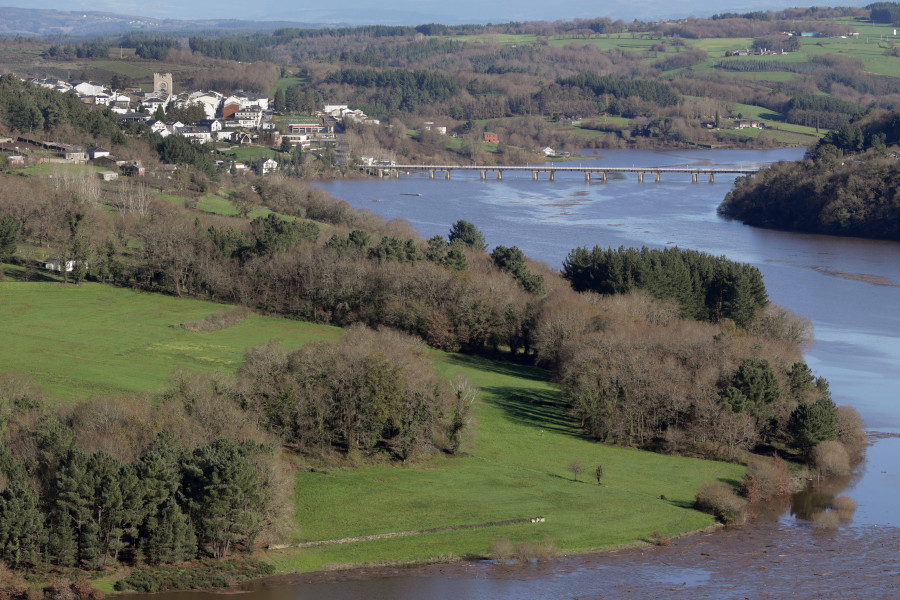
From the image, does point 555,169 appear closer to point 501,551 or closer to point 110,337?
point 110,337

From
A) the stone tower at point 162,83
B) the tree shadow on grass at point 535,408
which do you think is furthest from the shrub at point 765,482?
the stone tower at point 162,83

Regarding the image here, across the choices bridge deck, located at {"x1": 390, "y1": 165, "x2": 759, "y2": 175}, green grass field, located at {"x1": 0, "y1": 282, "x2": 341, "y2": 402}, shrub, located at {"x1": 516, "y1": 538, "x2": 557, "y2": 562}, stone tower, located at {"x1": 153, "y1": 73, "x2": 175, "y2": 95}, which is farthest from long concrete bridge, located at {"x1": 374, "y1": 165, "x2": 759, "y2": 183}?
shrub, located at {"x1": 516, "y1": 538, "x2": 557, "y2": 562}

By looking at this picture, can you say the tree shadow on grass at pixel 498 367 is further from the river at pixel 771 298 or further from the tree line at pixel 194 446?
the river at pixel 771 298

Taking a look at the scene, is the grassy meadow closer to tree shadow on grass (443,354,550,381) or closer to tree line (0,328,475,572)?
tree shadow on grass (443,354,550,381)

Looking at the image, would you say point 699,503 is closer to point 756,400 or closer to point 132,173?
point 756,400

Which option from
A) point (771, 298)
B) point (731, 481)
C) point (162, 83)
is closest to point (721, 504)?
point (731, 481)
